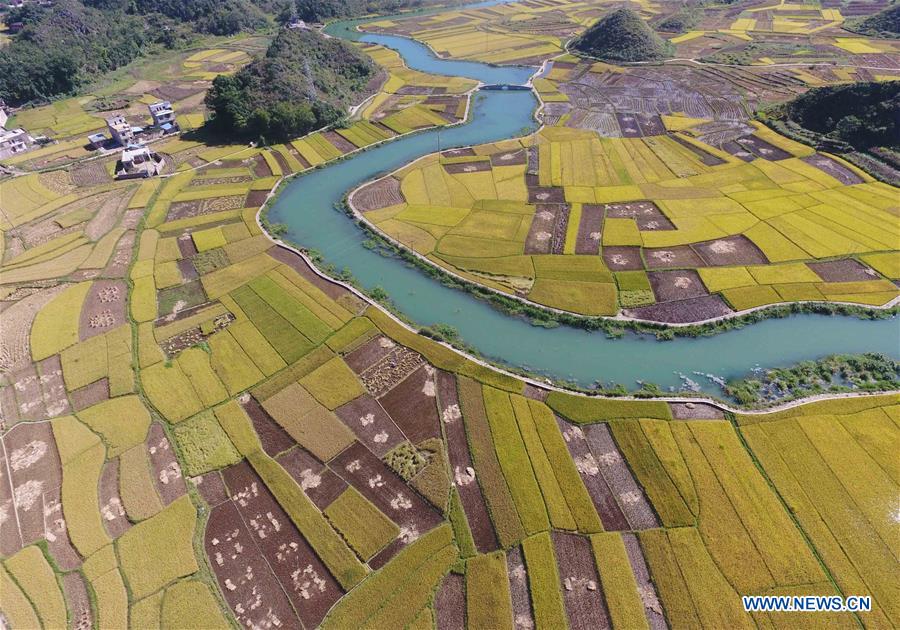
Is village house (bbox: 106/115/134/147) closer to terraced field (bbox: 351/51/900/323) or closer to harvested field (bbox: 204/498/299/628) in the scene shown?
terraced field (bbox: 351/51/900/323)

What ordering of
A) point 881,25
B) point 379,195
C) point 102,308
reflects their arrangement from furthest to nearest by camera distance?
point 881,25 → point 379,195 → point 102,308

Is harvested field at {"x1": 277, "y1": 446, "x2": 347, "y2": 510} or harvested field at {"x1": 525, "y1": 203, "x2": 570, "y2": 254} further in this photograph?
harvested field at {"x1": 525, "y1": 203, "x2": 570, "y2": 254}

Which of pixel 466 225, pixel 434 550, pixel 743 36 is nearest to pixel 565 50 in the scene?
pixel 743 36

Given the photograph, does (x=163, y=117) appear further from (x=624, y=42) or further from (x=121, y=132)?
(x=624, y=42)

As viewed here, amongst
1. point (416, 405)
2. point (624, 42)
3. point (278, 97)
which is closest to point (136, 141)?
point (278, 97)

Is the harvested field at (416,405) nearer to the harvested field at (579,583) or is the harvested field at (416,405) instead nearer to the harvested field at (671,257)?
the harvested field at (579,583)

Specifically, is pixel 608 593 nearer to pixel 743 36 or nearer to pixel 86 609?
pixel 86 609

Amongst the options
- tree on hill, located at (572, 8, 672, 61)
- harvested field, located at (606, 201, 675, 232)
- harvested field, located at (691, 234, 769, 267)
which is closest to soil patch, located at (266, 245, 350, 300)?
harvested field, located at (606, 201, 675, 232)
